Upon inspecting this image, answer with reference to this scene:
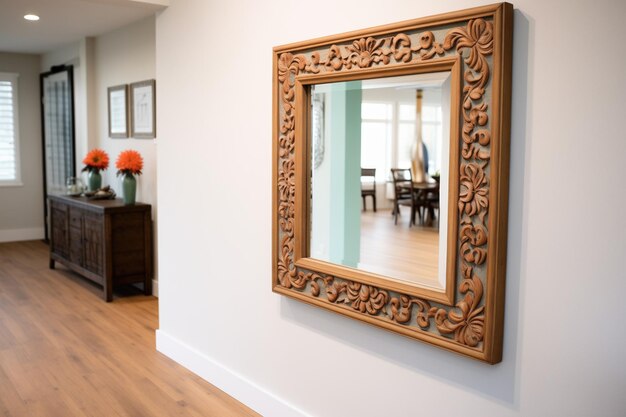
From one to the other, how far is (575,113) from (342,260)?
1160 millimetres

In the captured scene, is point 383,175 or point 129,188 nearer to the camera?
point 383,175

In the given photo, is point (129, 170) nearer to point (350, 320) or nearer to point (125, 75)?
point (125, 75)

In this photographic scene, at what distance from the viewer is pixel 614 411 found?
5.88 ft

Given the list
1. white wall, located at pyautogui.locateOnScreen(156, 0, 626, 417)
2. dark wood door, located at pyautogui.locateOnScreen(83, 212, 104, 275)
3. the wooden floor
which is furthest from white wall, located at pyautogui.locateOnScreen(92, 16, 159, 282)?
white wall, located at pyautogui.locateOnScreen(156, 0, 626, 417)

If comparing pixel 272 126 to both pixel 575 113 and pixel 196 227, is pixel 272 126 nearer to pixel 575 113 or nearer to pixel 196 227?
pixel 196 227

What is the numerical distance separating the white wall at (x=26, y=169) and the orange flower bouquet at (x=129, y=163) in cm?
345

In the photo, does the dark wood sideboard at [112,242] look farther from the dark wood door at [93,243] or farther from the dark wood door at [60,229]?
the dark wood door at [60,229]

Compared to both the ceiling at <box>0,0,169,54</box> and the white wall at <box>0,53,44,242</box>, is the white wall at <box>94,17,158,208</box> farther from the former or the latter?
the white wall at <box>0,53,44,242</box>

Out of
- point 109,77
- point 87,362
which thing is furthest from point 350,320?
point 109,77

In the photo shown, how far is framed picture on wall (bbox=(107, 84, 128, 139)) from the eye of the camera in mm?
6086

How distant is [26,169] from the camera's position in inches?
329

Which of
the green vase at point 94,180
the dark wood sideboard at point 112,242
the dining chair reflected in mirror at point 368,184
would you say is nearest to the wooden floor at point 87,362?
the dark wood sideboard at point 112,242

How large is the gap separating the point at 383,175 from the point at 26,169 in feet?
23.1

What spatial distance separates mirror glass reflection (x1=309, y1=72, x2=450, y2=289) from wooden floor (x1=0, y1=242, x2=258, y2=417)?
1161 mm
